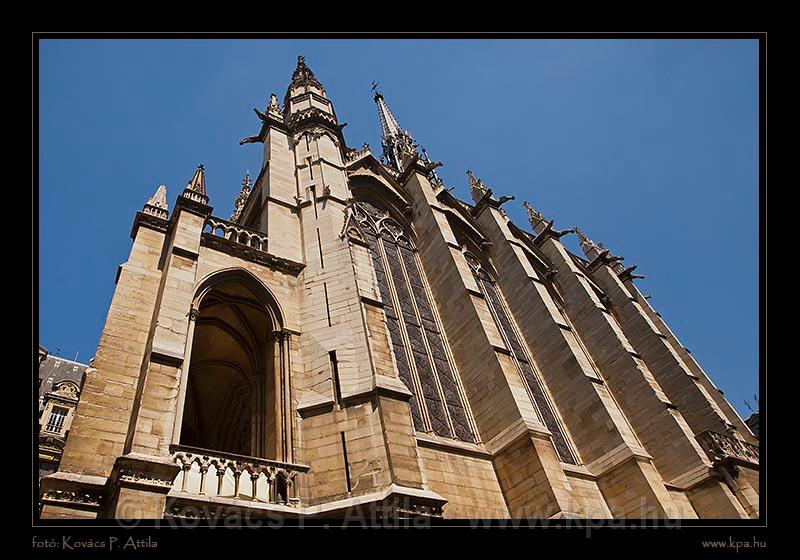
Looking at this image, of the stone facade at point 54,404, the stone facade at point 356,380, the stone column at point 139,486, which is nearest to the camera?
the stone column at point 139,486

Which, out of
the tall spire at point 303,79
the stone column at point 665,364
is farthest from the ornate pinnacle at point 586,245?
the tall spire at point 303,79

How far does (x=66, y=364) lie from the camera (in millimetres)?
29297

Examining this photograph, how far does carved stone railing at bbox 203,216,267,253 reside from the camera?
1125 centimetres

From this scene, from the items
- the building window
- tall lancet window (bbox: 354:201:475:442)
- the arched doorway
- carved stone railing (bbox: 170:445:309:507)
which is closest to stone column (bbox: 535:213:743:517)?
tall lancet window (bbox: 354:201:475:442)

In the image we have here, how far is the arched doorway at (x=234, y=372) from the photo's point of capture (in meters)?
9.09

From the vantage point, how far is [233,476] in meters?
6.97

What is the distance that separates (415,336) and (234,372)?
476 centimetres

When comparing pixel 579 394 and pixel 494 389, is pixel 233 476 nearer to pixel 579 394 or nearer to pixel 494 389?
pixel 494 389

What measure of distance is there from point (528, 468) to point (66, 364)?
2894cm

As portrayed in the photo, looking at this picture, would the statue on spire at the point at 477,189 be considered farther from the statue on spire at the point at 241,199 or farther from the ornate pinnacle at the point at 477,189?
the statue on spire at the point at 241,199

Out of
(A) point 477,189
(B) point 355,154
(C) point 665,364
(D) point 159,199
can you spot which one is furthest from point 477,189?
(D) point 159,199

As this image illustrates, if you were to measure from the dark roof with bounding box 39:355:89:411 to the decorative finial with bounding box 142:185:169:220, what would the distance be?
19105 millimetres

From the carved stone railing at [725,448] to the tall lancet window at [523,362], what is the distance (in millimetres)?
3745
